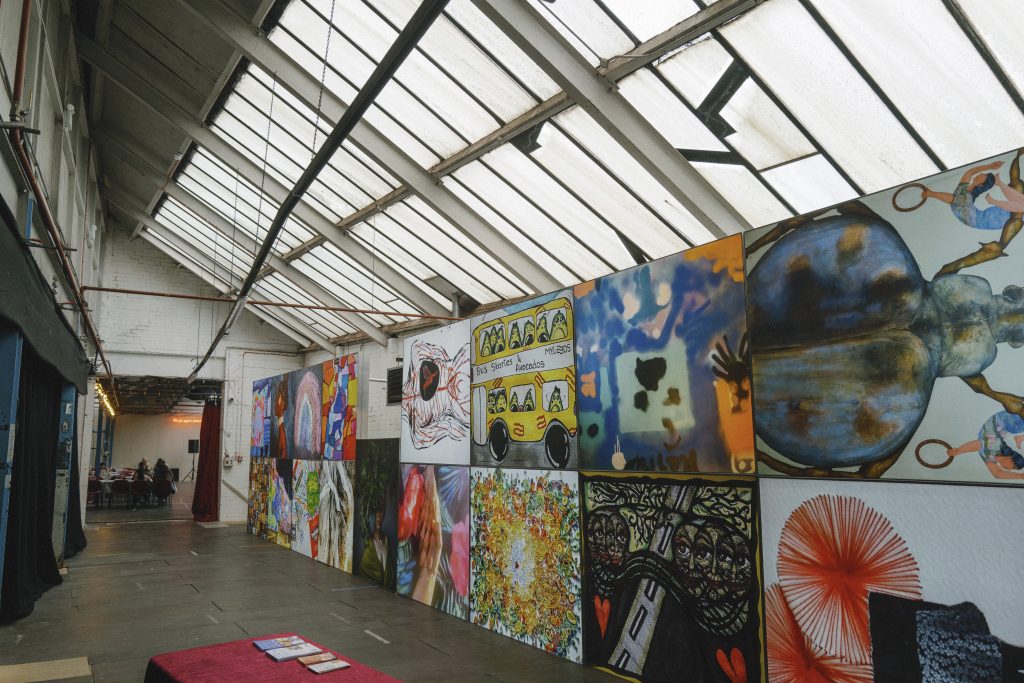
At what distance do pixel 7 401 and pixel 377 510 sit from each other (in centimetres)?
383

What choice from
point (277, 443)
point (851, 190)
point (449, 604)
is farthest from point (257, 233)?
point (851, 190)

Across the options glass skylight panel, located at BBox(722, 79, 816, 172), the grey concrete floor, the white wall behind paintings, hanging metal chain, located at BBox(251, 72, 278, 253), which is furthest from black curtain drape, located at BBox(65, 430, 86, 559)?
the white wall behind paintings

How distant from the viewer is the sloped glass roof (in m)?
5.41

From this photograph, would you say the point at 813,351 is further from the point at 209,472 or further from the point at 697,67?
the point at 209,472

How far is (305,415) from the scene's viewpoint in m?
10.7

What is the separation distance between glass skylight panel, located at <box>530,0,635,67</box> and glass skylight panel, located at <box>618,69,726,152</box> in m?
0.34

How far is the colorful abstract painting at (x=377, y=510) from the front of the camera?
25.5 feet

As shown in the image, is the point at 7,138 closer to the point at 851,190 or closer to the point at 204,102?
the point at 204,102

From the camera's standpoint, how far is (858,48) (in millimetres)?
5477

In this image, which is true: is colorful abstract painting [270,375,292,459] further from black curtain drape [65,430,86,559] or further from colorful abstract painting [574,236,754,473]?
colorful abstract painting [574,236,754,473]

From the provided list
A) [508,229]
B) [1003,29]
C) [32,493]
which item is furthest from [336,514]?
[1003,29]

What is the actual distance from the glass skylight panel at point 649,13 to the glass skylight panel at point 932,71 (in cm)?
111

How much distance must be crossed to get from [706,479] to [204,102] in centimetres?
952

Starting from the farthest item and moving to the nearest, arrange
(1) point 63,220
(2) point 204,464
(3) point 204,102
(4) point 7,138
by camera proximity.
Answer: (2) point 204,464 → (3) point 204,102 → (1) point 63,220 → (4) point 7,138
